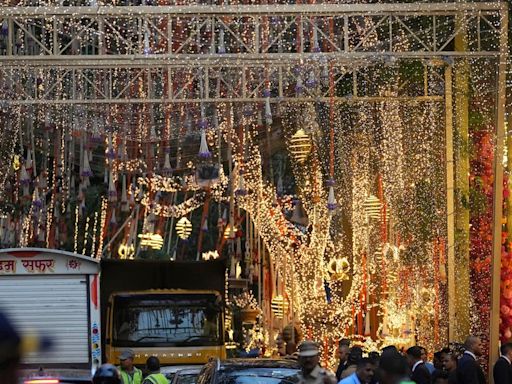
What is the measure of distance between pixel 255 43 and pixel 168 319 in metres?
4.62

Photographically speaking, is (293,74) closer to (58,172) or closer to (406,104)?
(406,104)

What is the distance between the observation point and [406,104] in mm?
28891

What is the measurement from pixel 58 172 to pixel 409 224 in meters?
14.4

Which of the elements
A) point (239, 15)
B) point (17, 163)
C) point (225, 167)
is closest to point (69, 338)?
point (239, 15)

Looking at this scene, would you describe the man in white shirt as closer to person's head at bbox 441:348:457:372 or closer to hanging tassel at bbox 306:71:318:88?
person's head at bbox 441:348:457:372

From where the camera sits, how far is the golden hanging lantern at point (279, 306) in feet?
Result: 124

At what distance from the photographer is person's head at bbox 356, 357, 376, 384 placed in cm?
1191

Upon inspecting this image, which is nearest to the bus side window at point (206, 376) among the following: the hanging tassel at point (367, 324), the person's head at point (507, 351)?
the person's head at point (507, 351)

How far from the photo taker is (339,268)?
31.5 metres

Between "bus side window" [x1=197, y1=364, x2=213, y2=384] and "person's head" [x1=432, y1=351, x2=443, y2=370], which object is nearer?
"bus side window" [x1=197, y1=364, x2=213, y2=384]

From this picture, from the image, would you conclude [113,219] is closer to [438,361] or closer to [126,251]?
[126,251]

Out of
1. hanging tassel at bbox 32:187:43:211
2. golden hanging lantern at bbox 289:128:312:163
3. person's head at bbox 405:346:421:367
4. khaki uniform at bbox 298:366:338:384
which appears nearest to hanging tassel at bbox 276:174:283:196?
hanging tassel at bbox 32:187:43:211

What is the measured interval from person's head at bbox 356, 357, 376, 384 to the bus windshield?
11.3m

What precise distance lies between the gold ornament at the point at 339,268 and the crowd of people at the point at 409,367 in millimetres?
9202
